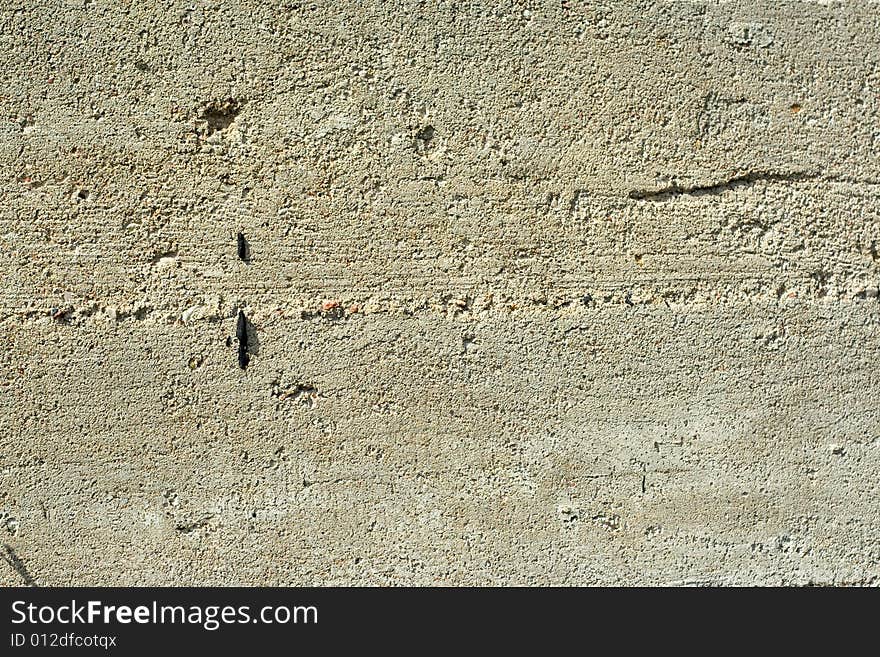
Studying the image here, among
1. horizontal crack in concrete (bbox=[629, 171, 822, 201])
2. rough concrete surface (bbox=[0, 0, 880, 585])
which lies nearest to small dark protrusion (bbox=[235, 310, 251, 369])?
rough concrete surface (bbox=[0, 0, 880, 585])

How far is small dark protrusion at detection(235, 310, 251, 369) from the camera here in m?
1.91

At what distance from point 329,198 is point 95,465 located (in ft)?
3.51

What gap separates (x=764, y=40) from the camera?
1.90 metres

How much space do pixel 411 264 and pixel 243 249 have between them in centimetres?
49

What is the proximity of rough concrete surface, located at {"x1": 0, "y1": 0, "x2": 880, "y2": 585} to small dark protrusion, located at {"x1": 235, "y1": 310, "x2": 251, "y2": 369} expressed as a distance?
0.02 meters

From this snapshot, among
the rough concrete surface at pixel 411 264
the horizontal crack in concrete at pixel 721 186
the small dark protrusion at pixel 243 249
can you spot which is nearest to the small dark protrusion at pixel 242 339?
the rough concrete surface at pixel 411 264

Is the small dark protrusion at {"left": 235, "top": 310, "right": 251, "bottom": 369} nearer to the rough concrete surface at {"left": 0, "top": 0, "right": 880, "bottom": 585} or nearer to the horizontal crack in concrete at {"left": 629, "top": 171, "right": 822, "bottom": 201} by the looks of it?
the rough concrete surface at {"left": 0, "top": 0, "right": 880, "bottom": 585}

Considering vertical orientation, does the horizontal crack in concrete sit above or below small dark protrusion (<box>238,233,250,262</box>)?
above

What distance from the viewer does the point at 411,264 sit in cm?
191

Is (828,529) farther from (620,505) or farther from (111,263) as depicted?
(111,263)

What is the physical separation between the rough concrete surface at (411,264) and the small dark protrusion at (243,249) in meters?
0.01

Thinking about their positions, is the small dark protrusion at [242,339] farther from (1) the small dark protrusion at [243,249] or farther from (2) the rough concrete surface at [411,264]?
(1) the small dark protrusion at [243,249]

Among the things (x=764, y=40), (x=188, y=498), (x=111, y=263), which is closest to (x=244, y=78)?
(x=111, y=263)

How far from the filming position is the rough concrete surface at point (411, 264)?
6.18 feet
